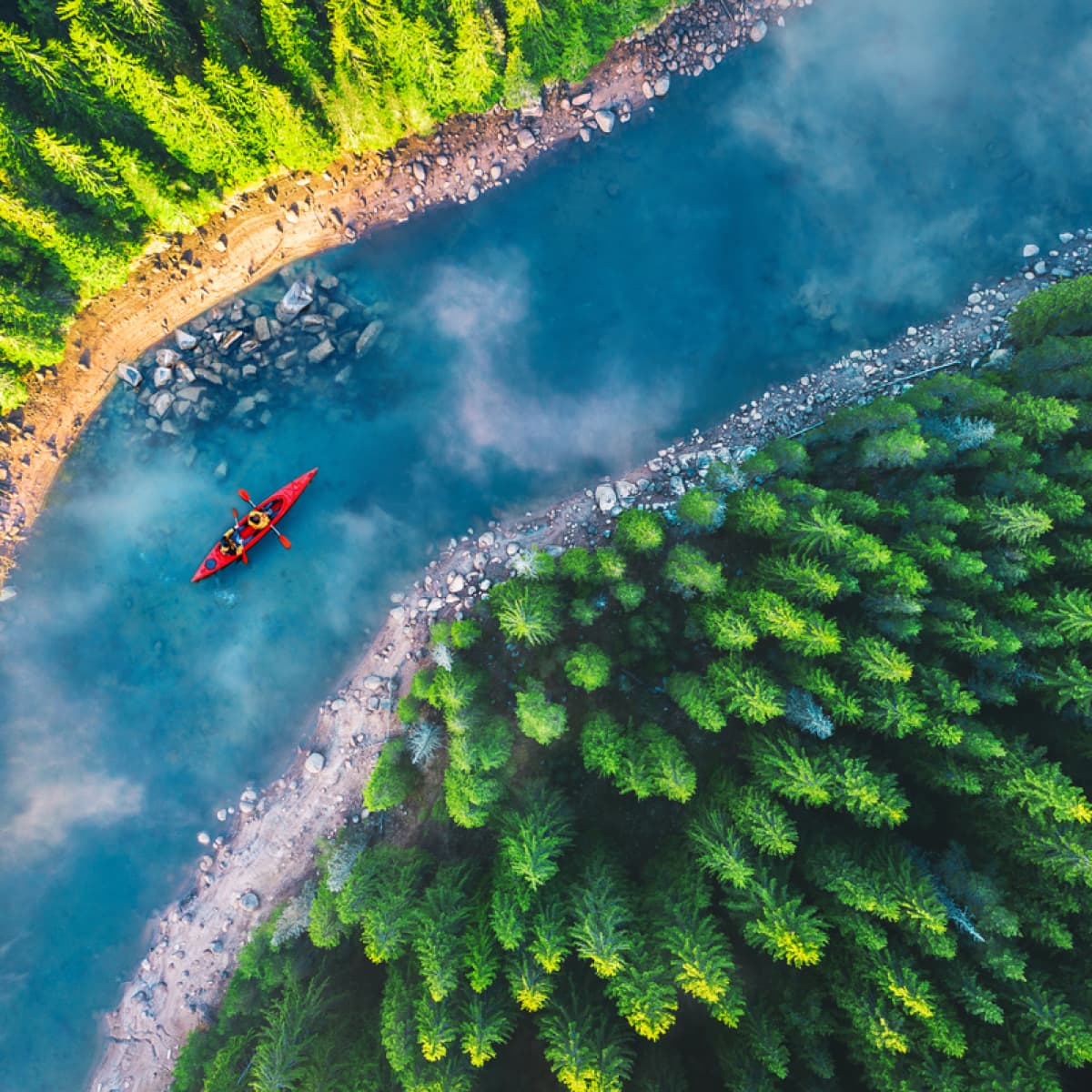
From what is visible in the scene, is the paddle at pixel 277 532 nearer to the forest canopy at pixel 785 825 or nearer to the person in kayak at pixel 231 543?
the person in kayak at pixel 231 543

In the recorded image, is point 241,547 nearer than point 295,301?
Yes

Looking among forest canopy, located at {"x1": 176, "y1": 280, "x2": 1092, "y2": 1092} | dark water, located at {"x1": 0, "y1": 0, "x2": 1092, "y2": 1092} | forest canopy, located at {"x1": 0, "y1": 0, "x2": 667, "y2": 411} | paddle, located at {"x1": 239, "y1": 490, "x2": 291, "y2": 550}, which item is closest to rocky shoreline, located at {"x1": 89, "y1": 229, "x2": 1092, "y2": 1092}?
dark water, located at {"x1": 0, "y1": 0, "x2": 1092, "y2": 1092}

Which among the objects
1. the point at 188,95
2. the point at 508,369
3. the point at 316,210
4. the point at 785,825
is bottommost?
the point at 785,825

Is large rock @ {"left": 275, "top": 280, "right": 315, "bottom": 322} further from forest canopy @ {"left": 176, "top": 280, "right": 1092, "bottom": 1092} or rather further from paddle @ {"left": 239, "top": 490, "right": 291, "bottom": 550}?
forest canopy @ {"left": 176, "top": 280, "right": 1092, "bottom": 1092}

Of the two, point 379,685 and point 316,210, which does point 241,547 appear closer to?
point 379,685

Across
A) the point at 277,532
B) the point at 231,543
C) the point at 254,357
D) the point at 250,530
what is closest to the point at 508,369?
the point at 254,357

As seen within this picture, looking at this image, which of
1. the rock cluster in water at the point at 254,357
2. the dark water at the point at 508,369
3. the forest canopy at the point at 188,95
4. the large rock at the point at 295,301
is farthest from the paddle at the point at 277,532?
the forest canopy at the point at 188,95
